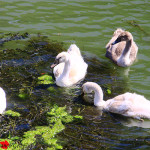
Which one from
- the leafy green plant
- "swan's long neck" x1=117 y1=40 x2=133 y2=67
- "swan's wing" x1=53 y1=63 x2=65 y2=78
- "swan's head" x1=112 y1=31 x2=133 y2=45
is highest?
"swan's head" x1=112 y1=31 x2=133 y2=45

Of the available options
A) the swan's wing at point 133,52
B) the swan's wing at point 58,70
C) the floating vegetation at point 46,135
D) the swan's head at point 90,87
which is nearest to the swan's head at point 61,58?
the swan's wing at point 58,70

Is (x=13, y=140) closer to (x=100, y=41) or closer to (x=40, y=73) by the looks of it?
(x=40, y=73)

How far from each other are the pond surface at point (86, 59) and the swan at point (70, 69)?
0.20m

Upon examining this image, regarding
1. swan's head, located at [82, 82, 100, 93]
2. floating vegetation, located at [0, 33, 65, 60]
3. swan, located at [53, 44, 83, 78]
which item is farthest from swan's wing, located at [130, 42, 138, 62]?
swan's head, located at [82, 82, 100, 93]

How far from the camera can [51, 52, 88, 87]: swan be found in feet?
27.3

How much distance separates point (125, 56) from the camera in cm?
953

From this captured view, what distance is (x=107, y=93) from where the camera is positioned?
793 centimetres

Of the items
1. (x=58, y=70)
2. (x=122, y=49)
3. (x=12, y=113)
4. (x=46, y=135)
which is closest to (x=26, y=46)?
(x=58, y=70)

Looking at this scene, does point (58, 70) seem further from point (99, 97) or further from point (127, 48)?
point (127, 48)

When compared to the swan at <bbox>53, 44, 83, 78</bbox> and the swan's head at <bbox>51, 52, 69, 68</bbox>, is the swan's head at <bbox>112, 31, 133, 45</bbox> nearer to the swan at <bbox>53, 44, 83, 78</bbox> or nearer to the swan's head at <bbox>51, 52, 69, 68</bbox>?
the swan at <bbox>53, 44, 83, 78</bbox>

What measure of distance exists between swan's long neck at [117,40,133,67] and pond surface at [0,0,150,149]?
0.17 meters

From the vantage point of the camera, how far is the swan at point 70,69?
8.33 meters

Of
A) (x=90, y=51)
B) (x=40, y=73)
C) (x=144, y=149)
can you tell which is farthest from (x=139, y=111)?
(x=90, y=51)

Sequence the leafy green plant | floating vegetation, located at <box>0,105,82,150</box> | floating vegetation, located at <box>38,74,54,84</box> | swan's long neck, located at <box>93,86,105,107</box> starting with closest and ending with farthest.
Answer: floating vegetation, located at <box>0,105,82,150</box>
the leafy green plant
swan's long neck, located at <box>93,86,105,107</box>
floating vegetation, located at <box>38,74,54,84</box>
